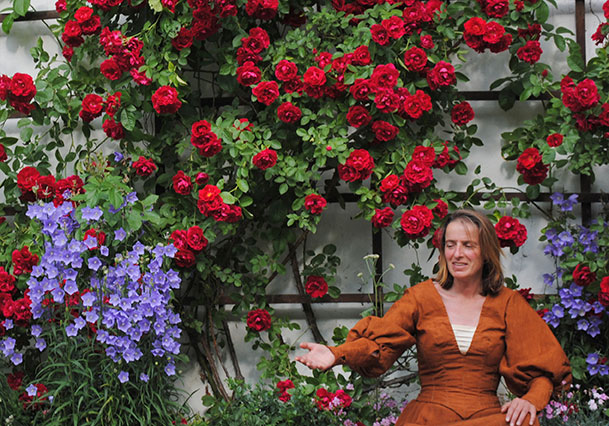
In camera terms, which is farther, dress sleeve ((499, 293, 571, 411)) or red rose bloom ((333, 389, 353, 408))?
red rose bloom ((333, 389, 353, 408))

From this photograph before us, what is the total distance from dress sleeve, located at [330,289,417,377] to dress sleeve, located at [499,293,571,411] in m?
0.31

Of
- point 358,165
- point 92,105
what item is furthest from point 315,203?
point 92,105

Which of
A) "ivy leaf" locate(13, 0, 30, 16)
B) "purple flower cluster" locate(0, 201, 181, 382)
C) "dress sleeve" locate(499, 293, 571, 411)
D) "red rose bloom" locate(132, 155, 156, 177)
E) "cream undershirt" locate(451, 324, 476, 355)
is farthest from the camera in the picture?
"ivy leaf" locate(13, 0, 30, 16)

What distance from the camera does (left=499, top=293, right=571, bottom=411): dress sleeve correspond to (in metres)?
2.61

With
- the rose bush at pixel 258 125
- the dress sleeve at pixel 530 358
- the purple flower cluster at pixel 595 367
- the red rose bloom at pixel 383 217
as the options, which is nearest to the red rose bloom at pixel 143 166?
the rose bush at pixel 258 125

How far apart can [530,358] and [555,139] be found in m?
1.16

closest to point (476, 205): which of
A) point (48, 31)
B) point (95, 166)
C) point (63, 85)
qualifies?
point (95, 166)

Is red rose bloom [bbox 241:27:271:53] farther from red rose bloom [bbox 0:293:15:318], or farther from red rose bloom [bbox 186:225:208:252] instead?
red rose bloom [bbox 0:293:15:318]

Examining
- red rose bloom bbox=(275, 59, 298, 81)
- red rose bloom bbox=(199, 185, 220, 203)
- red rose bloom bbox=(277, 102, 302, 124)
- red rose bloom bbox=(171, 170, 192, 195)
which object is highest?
red rose bloom bbox=(275, 59, 298, 81)

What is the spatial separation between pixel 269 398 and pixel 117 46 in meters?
1.60

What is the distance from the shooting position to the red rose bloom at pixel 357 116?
3400mm

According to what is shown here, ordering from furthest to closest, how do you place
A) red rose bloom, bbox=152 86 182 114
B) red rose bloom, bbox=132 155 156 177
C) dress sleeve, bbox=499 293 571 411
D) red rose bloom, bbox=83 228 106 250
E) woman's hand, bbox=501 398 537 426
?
red rose bloom, bbox=132 155 156 177 < red rose bloom, bbox=152 86 182 114 < red rose bloom, bbox=83 228 106 250 < dress sleeve, bbox=499 293 571 411 < woman's hand, bbox=501 398 537 426

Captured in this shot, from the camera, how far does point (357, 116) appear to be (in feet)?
11.2

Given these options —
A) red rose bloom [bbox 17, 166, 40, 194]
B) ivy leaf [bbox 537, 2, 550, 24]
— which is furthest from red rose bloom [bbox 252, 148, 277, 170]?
ivy leaf [bbox 537, 2, 550, 24]
